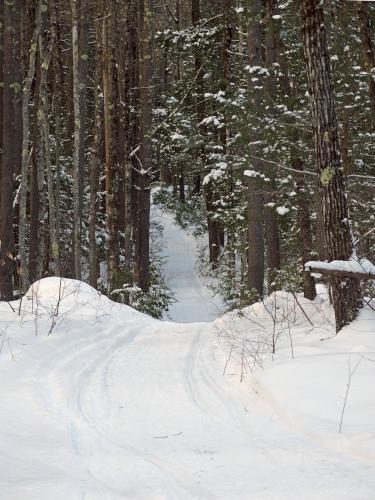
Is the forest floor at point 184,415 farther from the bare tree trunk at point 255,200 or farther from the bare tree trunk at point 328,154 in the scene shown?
the bare tree trunk at point 255,200

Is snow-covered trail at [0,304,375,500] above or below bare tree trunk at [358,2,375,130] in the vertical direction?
below

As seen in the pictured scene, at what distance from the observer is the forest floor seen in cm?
304

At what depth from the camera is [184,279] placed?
928 inches

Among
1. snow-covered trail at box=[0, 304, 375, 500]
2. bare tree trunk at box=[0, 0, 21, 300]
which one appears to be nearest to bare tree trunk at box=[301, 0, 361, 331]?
snow-covered trail at box=[0, 304, 375, 500]

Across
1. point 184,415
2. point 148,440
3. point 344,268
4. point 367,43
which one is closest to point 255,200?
point 367,43

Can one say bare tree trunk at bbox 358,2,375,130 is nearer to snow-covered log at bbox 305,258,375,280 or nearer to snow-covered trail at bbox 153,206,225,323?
snow-covered log at bbox 305,258,375,280

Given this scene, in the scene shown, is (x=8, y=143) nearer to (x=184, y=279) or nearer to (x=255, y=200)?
(x=255, y=200)

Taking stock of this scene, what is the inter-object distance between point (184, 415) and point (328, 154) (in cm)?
367

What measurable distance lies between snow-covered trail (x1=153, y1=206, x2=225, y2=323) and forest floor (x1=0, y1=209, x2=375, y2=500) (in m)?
10.4

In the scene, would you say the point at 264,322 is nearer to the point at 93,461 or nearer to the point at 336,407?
the point at 336,407

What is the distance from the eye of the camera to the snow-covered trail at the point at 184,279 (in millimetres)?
18984

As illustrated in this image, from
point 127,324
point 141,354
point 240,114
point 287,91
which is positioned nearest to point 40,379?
point 141,354

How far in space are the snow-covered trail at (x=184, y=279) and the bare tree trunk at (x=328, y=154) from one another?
10728 mm

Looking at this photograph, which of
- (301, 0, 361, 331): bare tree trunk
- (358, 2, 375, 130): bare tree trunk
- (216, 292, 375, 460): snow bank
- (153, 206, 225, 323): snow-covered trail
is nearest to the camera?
(216, 292, 375, 460): snow bank
